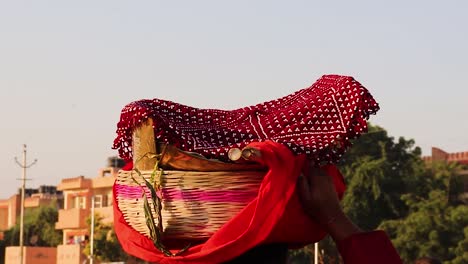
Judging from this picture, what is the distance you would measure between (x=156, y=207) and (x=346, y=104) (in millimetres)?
452

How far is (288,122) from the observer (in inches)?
103

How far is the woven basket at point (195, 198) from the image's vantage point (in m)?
2.52

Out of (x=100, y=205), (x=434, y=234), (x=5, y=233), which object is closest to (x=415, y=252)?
(x=434, y=234)

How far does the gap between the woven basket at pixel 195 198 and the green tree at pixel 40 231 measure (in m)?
76.4

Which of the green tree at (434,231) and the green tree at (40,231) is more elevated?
the green tree at (40,231)

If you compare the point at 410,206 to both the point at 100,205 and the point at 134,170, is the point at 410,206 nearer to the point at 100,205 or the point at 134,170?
the point at 100,205

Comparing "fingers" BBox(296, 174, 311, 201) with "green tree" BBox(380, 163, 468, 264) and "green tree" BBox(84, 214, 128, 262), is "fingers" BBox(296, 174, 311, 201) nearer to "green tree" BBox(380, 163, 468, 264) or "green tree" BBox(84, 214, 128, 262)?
"green tree" BBox(380, 163, 468, 264)

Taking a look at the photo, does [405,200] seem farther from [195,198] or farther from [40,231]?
[195,198]

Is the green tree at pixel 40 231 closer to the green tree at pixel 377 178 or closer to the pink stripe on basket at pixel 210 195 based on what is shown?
→ the green tree at pixel 377 178

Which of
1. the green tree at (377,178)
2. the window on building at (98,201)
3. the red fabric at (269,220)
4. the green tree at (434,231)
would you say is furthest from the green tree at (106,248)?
the red fabric at (269,220)

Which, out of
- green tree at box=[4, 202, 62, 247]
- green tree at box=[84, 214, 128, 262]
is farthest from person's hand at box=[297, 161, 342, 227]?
green tree at box=[4, 202, 62, 247]

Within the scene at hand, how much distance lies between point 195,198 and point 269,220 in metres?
0.19

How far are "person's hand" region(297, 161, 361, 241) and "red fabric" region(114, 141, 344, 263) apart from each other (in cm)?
2

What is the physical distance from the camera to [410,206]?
46.2m
